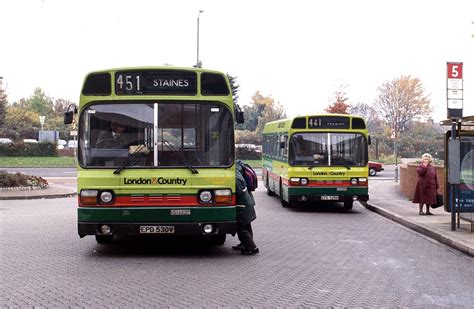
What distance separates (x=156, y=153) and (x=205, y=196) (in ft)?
3.24

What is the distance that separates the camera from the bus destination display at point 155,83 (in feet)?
35.3

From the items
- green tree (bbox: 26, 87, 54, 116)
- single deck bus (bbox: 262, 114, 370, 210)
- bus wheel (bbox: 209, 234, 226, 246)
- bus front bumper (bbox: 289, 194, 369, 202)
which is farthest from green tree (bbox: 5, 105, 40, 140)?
bus wheel (bbox: 209, 234, 226, 246)

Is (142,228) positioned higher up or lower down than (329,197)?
higher up

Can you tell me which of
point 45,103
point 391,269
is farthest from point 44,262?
point 45,103

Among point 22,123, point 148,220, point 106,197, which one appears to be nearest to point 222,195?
point 148,220

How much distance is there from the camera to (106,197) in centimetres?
1034

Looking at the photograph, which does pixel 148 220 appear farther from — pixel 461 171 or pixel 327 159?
pixel 327 159

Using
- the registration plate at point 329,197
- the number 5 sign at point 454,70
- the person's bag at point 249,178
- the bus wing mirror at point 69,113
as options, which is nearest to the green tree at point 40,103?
the registration plate at point 329,197

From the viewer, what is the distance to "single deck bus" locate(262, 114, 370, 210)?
62.0ft

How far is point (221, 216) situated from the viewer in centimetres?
1052

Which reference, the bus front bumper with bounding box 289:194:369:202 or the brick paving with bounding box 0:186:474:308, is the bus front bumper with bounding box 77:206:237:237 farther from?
the bus front bumper with bounding box 289:194:369:202

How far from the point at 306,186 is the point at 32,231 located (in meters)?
7.71

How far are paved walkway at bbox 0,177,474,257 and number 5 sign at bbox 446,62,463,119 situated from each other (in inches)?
96.2

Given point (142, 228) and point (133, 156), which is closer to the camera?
point (142, 228)
